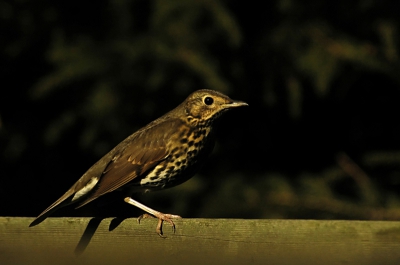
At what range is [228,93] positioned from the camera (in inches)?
205

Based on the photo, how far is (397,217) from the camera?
5055 millimetres

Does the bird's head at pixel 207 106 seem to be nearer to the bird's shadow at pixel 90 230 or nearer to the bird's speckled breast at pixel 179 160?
the bird's speckled breast at pixel 179 160

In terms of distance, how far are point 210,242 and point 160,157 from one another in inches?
40.5

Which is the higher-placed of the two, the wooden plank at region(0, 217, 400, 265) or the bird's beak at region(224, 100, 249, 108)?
the wooden plank at region(0, 217, 400, 265)

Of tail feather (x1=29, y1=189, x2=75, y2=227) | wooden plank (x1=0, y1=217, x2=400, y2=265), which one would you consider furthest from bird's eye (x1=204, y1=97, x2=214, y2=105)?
wooden plank (x1=0, y1=217, x2=400, y2=265)

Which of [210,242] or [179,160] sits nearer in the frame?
[210,242]

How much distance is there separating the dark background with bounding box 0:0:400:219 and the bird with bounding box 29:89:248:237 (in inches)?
50.7

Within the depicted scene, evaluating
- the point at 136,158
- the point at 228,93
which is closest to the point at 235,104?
the point at 136,158

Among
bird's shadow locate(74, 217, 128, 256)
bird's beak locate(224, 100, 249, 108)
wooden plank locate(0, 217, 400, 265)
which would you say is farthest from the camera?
bird's beak locate(224, 100, 249, 108)

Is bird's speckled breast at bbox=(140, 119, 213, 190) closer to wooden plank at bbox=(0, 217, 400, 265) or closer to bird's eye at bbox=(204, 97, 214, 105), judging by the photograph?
bird's eye at bbox=(204, 97, 214, 105)

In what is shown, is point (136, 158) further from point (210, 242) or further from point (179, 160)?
point (210, 242)

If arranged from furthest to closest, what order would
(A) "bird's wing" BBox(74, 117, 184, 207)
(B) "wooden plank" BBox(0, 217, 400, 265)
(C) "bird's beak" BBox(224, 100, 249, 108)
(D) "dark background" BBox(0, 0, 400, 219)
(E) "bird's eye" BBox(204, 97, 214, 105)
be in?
1. (D) "dark background" BBox(0, 0, 400, 219)
2. (E) "bird's eye" BBox(204, 97, 214, 105)
3. (C) "bird's beak" BBox(224, 100, 249, 108)
4. (A) "bird's wing" BBox(74, 117, 184, 207)
5. (B) "wooden plank" BBox(0, 217, 400, 265)

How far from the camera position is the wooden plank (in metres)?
2.51

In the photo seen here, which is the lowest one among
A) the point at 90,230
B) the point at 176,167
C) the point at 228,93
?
the point at 228,93
